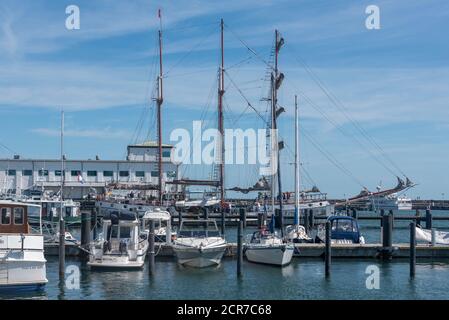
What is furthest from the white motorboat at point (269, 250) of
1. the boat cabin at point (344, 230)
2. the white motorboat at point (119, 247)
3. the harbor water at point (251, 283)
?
the boat cabin at point (344, 230)

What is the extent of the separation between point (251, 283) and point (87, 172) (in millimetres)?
76254

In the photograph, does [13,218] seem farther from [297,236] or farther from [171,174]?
[171,174]

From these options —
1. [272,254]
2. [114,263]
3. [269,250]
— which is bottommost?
[114,263]

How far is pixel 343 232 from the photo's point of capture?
53.4m

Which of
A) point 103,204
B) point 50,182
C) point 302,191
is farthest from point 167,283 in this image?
point 50,182

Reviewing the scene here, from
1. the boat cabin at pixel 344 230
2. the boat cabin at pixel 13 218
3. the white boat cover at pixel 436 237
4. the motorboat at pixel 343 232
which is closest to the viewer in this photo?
the boat cabin at pixel 13 218

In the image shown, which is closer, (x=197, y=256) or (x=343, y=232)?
(x=197, y=256)

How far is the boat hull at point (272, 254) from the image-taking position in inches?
1740

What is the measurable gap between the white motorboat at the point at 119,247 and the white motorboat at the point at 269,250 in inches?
Result: 282

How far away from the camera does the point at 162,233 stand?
5203 cm

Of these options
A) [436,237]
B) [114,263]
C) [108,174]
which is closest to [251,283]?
[114,263]

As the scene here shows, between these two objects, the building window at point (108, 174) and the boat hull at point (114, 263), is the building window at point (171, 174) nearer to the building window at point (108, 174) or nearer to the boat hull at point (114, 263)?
the building window at point (108, 174)

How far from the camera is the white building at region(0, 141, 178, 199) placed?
107438mm
